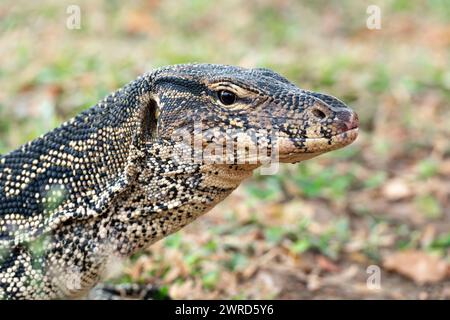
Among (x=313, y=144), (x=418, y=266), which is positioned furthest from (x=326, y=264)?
(x=313, y=144)

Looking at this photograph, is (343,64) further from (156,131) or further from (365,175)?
(156,131)

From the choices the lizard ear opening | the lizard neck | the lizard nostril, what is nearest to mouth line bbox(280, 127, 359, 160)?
the lizard nostril

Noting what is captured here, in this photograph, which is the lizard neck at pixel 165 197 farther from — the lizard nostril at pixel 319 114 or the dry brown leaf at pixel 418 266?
the dry brown leaf at pixel 418 266

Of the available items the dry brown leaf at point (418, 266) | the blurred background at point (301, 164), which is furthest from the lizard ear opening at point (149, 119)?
the dry brown leaf at point (418, 266)

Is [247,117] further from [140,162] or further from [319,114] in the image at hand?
[140,162]
